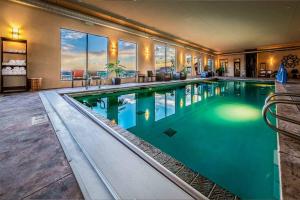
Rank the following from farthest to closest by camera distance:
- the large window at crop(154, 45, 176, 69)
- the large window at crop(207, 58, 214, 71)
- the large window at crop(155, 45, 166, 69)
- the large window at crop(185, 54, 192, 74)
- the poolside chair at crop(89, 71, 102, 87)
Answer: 1. the large window at crop(207, 58, 214, 71)
2. the large window at crop(185, 54, 192, 74)
3. the large window at crop(154, 45, 176, 69)
4. the large window at crop(155, 45, 166, 69)
5. the poolside chair at crop(89, 71, 102, 87)

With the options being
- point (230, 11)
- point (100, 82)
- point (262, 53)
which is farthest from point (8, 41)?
point (262, 53)

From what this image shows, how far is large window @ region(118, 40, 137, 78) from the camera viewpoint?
A: 381 inches

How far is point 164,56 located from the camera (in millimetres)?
12891

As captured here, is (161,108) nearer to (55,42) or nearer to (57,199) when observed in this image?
(57,199)

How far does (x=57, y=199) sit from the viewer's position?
1.04 meters

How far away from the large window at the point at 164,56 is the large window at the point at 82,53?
4.60 metres

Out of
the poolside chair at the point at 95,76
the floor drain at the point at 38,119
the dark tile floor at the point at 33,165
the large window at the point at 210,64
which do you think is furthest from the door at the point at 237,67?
the dark tile floor at the point at 33,165

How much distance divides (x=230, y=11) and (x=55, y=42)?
7512 mm

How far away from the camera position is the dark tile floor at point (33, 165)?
3.62ft

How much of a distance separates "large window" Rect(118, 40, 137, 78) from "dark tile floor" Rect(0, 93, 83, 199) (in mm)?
7796

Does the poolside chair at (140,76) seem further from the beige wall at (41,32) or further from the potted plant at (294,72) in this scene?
the potted plant at (294,72)

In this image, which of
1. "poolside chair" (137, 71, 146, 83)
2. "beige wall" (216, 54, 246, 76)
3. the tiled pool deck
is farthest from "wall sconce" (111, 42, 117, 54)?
"beige wall" (216, 54, 246, 76)

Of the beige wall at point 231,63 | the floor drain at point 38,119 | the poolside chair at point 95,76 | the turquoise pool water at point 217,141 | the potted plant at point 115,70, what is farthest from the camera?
the beige wall at point 231,63

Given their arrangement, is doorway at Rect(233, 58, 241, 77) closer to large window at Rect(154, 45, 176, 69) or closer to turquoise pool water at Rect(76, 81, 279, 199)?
large window at Rect(154, 45, 176, 69)
